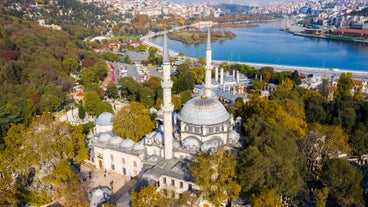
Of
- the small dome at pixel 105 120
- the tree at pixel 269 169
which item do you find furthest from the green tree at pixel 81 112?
the tree at pixel 269 169

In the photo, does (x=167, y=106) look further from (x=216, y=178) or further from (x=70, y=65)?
(x=70, y=65)

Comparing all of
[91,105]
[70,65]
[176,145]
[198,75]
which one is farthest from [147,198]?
[70,65]

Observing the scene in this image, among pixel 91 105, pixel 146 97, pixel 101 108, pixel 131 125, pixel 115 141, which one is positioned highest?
pixel 131 125

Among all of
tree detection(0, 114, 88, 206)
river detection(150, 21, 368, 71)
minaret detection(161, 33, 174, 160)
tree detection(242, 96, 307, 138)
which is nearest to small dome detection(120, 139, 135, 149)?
tree detection(0, 114, 88, 206)

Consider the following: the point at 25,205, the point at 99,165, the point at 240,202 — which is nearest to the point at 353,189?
the point at 240,202

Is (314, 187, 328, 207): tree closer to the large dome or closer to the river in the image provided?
the large dome

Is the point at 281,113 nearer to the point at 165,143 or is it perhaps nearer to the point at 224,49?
the point at 165,143
